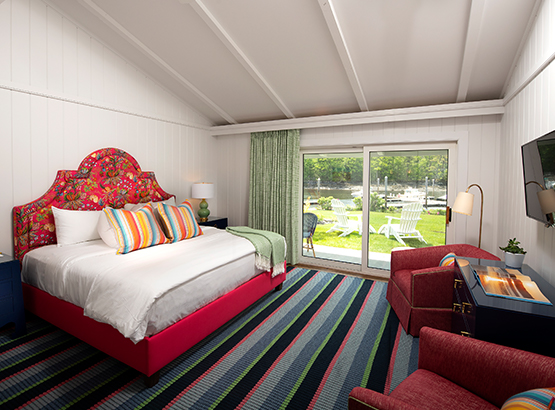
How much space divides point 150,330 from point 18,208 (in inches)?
76.1

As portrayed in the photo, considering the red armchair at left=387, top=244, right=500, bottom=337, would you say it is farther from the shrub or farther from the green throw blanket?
the shrub

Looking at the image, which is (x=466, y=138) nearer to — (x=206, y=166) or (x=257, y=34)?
(x=257, y=34)

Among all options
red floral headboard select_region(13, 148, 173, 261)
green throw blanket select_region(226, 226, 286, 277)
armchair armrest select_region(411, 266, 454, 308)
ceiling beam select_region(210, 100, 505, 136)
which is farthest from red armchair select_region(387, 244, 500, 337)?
red floral headboard select_region(13, 148, 173, 261)

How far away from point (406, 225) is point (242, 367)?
2.81 metres

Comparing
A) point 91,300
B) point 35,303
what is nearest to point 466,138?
point 91,300

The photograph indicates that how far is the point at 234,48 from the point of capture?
118 inches

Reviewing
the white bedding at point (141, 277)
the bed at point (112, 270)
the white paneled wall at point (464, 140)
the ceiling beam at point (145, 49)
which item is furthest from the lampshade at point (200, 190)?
the white paneled wall at point (464, 140)

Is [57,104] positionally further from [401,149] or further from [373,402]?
[401,149]

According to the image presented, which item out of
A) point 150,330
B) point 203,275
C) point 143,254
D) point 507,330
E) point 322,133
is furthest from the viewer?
point 322,133

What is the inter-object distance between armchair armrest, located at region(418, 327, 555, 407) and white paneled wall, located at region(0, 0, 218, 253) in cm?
352

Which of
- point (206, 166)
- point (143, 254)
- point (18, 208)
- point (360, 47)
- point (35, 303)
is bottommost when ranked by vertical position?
point (35, 303)

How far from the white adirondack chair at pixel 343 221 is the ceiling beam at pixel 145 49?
2193 millimetres

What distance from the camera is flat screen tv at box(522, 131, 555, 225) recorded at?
5.54 feet

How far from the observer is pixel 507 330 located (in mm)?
1416
